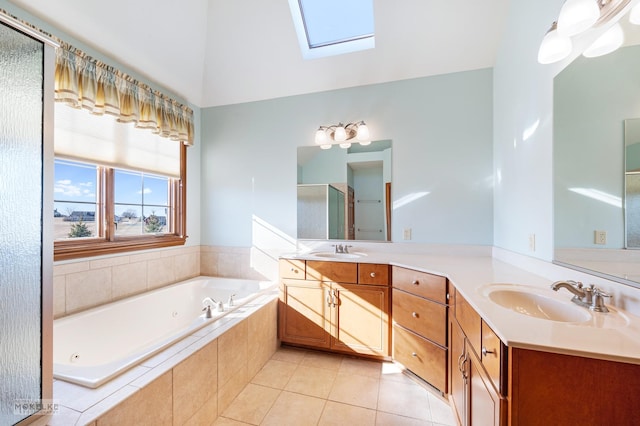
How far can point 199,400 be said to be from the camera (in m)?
1.42

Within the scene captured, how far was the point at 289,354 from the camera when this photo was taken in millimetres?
2285

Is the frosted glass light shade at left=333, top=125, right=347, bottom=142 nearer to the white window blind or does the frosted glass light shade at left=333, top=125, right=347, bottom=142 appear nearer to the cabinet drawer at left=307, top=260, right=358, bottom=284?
the cabinet drawer at left=307, top=260, right=358, bottom=284

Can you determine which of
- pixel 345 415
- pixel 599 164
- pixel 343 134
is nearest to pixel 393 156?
pixel 343 134

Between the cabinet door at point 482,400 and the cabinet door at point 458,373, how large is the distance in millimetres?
89

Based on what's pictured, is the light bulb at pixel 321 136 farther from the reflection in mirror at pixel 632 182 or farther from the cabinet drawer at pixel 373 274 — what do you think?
the reflection in mirror at pixel 632 182

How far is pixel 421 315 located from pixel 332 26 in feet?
8.58

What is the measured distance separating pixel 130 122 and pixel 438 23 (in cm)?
273

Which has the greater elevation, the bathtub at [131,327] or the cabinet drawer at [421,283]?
the cabinet drawer at [421,283]

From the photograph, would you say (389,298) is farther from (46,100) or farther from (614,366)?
(46,100)

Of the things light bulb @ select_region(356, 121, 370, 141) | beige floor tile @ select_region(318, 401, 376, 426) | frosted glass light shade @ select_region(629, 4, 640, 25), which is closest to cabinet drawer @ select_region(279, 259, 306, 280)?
beige floor tile @ select_region(318, 401, 376, 426)

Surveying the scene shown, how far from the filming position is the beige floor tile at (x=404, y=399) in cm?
162

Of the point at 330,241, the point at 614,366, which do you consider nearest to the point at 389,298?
the point at 330,241

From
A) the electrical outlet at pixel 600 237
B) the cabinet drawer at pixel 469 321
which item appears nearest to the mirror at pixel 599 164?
the electrical outlet at pixel 600 237

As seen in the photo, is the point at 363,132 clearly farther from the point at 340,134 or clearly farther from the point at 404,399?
the point at 404,399
